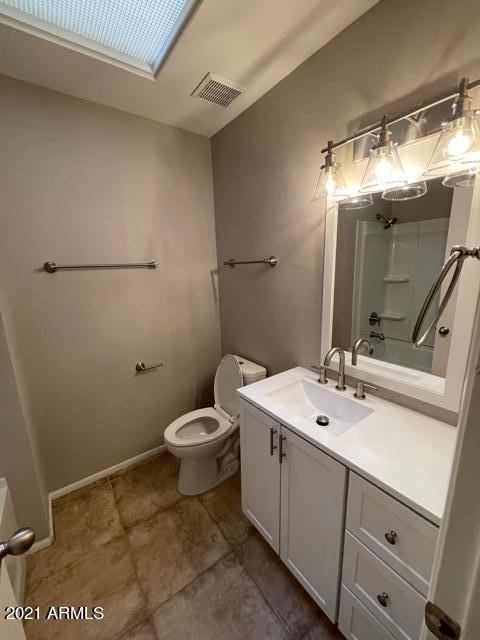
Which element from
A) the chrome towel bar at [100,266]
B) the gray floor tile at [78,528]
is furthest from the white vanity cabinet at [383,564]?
the chrome towel bar at [100,266]

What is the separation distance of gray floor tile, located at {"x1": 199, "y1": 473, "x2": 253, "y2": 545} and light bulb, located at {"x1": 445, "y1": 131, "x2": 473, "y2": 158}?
1966 millimetres

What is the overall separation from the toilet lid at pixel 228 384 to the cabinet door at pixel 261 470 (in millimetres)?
455

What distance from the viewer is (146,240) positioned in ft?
6.10

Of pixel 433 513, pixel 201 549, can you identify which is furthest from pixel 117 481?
pixel 433 513

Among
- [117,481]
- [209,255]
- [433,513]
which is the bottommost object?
[117,481]

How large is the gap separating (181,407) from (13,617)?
61.7 inches

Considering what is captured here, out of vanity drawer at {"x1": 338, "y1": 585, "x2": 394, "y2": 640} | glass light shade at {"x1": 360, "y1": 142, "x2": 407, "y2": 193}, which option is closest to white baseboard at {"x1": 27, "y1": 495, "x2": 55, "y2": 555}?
vanity drawer at {"x1": 338, "y1": 585, "x2": 394, "y2": 640}

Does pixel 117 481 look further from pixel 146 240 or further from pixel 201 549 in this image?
pixel 146 240

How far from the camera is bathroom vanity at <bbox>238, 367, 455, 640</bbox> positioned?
0.77 meters

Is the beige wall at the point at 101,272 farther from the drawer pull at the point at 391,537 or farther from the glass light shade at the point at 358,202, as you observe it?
the drawer pull at the point at 391,537

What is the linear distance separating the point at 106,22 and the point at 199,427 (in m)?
2.24

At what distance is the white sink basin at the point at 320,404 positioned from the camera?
1254mm

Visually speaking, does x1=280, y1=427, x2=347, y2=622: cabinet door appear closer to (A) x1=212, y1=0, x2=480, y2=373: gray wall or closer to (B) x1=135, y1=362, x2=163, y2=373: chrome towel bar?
(A) x1=212, y1=0, x2=480, y2=373: gray wall

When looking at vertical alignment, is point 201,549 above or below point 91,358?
below
